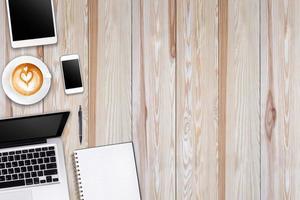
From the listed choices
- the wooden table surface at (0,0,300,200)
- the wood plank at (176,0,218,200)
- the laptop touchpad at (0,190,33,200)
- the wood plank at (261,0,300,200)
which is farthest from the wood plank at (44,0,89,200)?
the wood plank at (261,0,300,200)

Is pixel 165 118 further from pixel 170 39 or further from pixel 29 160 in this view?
pixel 29 160

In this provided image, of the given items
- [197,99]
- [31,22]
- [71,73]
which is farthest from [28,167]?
[197,99]

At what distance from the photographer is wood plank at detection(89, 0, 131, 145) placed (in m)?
1.39


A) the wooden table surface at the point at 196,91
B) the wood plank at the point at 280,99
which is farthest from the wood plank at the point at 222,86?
the wood plank at the point at 280,99

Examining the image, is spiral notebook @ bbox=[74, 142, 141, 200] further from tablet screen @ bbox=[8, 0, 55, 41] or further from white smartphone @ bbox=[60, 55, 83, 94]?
tablet screen @ bbox=[8, 0, 55, 41]

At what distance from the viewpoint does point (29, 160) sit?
52.0 inches

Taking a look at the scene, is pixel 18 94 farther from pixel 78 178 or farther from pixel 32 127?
pixel 78 178

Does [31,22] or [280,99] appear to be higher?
[31,22]

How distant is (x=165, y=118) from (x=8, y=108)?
1.39ft

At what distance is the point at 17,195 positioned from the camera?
1.30 metres

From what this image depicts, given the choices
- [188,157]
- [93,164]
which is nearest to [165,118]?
[188,157]

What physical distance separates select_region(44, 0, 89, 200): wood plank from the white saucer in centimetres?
2

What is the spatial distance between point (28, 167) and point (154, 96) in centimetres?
39

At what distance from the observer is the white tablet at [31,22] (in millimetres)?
1335
